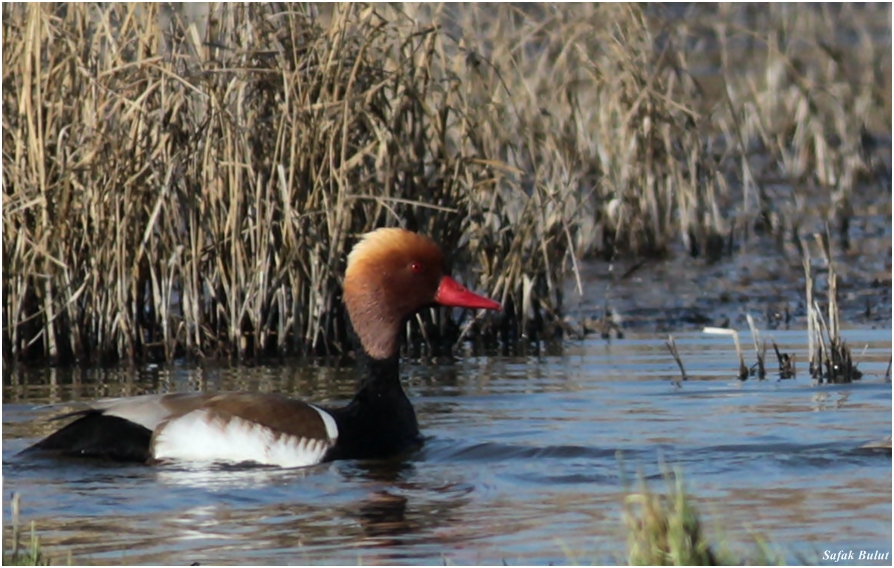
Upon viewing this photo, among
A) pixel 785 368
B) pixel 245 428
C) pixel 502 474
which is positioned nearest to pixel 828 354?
pixel 785 368

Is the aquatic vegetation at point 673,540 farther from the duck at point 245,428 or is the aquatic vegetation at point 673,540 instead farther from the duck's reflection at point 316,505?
the duck at point 245,428

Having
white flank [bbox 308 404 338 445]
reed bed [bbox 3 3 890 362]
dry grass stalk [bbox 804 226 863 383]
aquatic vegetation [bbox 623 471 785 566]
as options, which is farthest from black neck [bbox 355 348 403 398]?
aquatic vegetation [bbox 623 471 785 566]

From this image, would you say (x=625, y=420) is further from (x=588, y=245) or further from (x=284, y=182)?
(x=588, y=245)

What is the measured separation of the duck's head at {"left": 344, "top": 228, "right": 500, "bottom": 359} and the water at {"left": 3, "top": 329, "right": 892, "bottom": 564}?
1.73ft

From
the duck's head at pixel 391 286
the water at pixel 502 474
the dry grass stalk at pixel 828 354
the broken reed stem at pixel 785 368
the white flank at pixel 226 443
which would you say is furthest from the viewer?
the broken reed stem at pixel 785 368

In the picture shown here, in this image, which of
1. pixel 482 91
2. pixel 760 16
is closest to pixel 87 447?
pixel 482 91

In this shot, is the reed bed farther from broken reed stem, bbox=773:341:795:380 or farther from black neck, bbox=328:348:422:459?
broken reed stem, bbox=773:341:795:380

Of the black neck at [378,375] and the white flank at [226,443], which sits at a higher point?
the black neck at [378,375]

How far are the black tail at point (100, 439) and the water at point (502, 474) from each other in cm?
10

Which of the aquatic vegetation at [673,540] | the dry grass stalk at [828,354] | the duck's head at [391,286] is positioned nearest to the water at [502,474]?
the dry grass stalk at [828,354]

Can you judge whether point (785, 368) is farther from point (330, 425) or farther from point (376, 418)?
point (330, 425)

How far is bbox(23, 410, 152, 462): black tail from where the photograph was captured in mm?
7672

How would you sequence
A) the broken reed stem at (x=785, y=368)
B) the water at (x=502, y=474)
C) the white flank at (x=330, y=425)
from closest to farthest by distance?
the water at (x=502, y=474) → the white flank at (x=330, y=425) → the broken reed stem at (x=785, y=368)

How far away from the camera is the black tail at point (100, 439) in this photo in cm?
767
